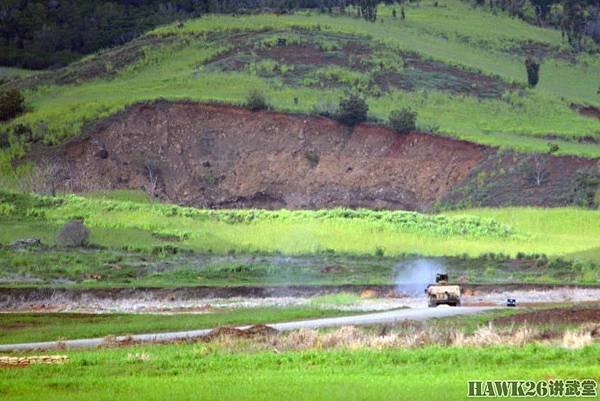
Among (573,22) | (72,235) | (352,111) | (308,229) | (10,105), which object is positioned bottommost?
(308,229)

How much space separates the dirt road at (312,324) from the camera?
111ft

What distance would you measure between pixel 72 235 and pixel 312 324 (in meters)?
30.2

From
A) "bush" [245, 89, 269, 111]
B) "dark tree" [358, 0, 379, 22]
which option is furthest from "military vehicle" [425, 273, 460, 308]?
"dark tree" [358, 0, 379, 22]

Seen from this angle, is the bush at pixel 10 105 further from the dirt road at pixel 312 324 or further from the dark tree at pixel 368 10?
the dirt road at pixel 312 324

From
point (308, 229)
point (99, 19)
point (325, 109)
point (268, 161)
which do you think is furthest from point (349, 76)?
point (99, 19)

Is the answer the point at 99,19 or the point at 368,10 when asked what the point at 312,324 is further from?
the point at 99,19

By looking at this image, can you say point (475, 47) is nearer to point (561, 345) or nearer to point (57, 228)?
point (57, 228)

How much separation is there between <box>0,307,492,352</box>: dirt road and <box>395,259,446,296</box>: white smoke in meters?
10.2

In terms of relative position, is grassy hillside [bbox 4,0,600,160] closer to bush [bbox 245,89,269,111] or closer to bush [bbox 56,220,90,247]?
bush [bbox 245,89,269,111]

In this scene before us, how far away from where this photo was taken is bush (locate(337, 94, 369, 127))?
300ft

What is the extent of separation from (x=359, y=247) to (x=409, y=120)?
25.0 m

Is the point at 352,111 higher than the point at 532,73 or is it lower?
lower

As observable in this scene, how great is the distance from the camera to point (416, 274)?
187ft

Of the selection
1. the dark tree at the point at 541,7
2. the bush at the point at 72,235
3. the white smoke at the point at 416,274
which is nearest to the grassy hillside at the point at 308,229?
the bush at the point at 72,235
